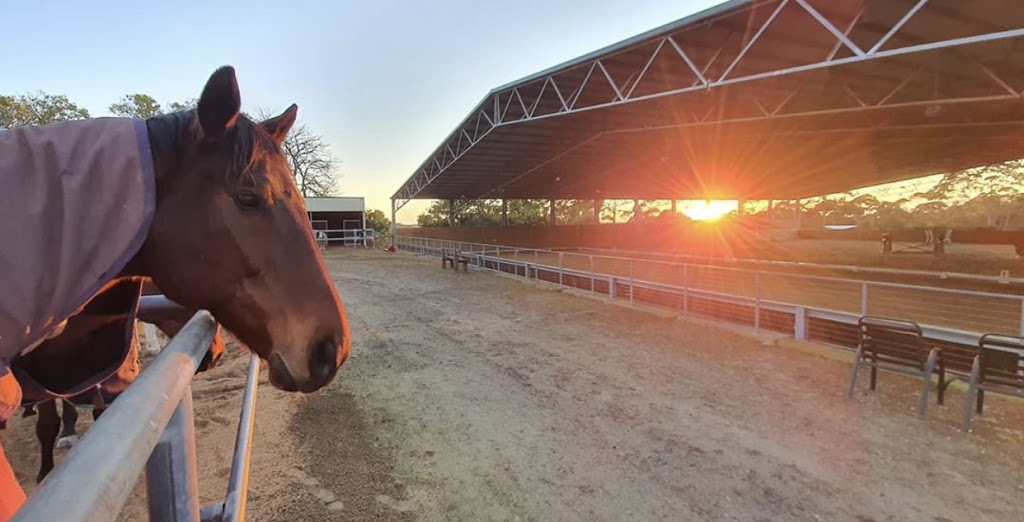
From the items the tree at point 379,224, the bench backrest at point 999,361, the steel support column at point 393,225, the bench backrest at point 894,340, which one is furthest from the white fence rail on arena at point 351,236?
the bench backrest at point 999,361

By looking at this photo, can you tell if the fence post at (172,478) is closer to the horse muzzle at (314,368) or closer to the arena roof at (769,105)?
the horse muzzle at (314,368)

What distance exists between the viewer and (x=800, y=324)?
20.2 ft

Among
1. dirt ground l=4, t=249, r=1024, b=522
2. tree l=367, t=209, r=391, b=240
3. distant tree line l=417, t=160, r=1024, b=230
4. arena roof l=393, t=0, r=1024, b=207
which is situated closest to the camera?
dirt ground l=4, t=249, r=1024, b=522

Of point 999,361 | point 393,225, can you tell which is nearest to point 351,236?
point 393,225

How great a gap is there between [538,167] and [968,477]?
18291 mm

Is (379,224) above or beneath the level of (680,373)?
above

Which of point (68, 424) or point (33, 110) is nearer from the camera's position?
point (68, 424)

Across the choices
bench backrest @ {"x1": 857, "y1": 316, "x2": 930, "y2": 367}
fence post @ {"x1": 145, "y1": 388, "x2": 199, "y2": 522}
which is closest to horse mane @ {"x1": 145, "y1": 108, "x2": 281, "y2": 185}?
fence post @ {"x1": 145, "y1": 388, "x2": 199, "y2": 522}

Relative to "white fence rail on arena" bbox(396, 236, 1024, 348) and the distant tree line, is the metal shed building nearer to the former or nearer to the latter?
the distant tree line

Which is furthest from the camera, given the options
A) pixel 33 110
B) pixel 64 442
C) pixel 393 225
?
pixel 393 225

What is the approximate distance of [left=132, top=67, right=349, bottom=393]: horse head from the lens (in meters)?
0.84

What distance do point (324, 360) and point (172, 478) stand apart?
33cm

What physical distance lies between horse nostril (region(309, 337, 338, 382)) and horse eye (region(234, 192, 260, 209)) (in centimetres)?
31

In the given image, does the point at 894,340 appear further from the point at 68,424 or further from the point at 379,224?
the point at 379,224
